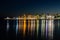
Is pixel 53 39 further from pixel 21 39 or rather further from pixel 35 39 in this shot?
pixel 21 39

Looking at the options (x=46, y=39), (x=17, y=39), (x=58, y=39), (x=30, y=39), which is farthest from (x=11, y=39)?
(x=58, y=39)

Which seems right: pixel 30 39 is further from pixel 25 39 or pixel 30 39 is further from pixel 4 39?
pixel 4 39

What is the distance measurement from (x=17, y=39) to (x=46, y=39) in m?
2.36

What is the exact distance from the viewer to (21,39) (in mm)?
14664

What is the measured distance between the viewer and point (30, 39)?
14648 millimetres

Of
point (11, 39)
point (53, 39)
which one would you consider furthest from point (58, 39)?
point (11, 39)

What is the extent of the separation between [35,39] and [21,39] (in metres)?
1.15

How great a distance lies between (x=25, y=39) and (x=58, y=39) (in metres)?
2.69

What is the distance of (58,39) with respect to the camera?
14547mm

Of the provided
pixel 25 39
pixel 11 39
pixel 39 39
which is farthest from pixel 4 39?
pixel 39 39

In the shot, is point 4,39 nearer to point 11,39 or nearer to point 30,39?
point 11,39

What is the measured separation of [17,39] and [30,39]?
1.06 meters

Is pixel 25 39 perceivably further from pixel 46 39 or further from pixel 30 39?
pixel 46 39

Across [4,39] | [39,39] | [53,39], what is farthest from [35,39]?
[4,39]
